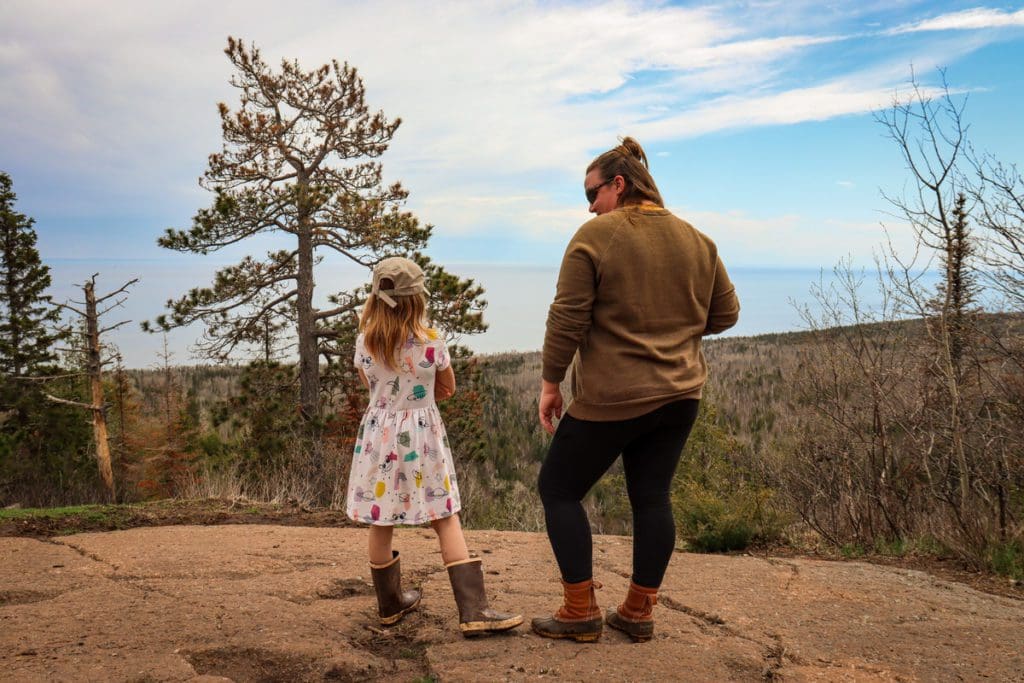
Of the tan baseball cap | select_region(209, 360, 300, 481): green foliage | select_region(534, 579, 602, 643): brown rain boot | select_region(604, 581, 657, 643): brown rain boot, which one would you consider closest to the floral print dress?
the tan baseball cap

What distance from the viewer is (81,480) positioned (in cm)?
1502

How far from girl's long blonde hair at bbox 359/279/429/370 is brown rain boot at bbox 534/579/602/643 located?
4.31ft

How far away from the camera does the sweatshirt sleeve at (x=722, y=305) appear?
362 cm

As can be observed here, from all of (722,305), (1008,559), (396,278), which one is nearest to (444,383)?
(396,278)

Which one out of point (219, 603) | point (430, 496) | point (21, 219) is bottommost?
point (219, 603)

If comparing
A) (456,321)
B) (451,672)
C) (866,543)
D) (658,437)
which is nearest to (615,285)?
(658,437)

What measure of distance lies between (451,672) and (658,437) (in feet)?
4.32

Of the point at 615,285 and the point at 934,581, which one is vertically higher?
the point at 615,285

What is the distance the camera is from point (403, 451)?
3.89m

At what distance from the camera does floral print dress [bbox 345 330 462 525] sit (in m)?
3.87

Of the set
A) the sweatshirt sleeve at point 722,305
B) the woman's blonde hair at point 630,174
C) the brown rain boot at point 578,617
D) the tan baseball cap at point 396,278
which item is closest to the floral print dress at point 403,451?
the tan baseball cap at point 396,278

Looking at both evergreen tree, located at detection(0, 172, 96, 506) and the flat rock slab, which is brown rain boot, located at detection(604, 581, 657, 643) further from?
evergreen tree, located at detection(0, 172, 96, 506)

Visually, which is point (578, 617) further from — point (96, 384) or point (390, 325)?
point (96, 384)

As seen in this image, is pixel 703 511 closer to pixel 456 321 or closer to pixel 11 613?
pixel 11 613
